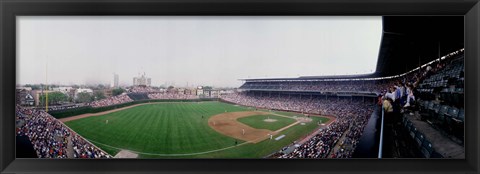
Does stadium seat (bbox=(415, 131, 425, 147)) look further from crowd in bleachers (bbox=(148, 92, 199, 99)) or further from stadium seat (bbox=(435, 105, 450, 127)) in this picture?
crowd in bleachers (bbox=(148, 92, 199, 99))

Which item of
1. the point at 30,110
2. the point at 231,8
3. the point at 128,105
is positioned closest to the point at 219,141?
the point at 128,105

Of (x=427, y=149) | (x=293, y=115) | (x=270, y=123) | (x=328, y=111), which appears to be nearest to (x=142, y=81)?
(x=270, y=123)

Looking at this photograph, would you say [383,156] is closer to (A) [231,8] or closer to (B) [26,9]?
(A) [231,8]

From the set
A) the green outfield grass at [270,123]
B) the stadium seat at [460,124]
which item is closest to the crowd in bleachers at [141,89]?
the green outfield grass at [270,123]

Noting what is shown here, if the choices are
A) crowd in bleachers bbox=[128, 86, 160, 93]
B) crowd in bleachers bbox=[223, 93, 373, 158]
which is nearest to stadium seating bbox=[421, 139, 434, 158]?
crowd in bleachers bbox=[223, 93, 373, 158]

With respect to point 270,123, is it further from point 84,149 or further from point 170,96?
point 84,149

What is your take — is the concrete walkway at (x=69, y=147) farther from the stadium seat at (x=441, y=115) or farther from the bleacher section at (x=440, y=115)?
the stadium seat at (x=441, y=115)
